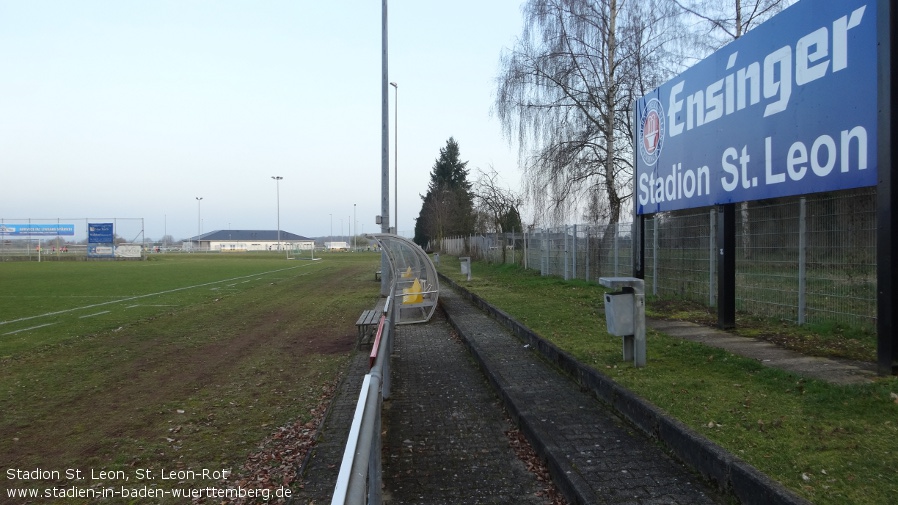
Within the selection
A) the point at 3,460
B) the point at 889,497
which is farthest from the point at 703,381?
the point at 3,460

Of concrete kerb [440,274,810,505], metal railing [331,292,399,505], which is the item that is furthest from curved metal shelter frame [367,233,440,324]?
metal railing [331,292,399,505]

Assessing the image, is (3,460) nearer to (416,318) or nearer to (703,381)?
(703,381)

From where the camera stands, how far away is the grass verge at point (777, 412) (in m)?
3.69

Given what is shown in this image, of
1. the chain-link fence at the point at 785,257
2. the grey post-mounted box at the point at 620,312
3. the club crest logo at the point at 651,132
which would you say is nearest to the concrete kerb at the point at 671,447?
the grey post-mounted box at the point at 620,312

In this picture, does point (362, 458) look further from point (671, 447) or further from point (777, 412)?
point (777, 412)

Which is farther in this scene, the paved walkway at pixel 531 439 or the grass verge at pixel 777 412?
the paved walkway at pixel 531 439

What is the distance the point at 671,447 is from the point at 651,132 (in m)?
8.28

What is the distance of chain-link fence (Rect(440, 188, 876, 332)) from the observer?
8.05 meters

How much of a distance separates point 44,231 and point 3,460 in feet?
229

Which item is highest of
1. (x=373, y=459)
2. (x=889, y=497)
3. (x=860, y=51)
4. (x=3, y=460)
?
(x=860, y=51)

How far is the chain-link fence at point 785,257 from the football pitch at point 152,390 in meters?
6.74

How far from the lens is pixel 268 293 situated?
22.4 m

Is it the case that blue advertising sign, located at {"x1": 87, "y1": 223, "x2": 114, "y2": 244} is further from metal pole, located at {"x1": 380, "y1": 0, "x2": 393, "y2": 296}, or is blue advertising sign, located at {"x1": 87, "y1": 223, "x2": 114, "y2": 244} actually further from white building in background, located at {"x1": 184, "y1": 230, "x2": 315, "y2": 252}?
white building in background, located at {"x1": 184, "y1": 230, "x2": 315, "y2": 252}

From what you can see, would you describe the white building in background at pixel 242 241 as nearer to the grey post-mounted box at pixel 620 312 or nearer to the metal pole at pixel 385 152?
the metal pole at pixel 385 152
